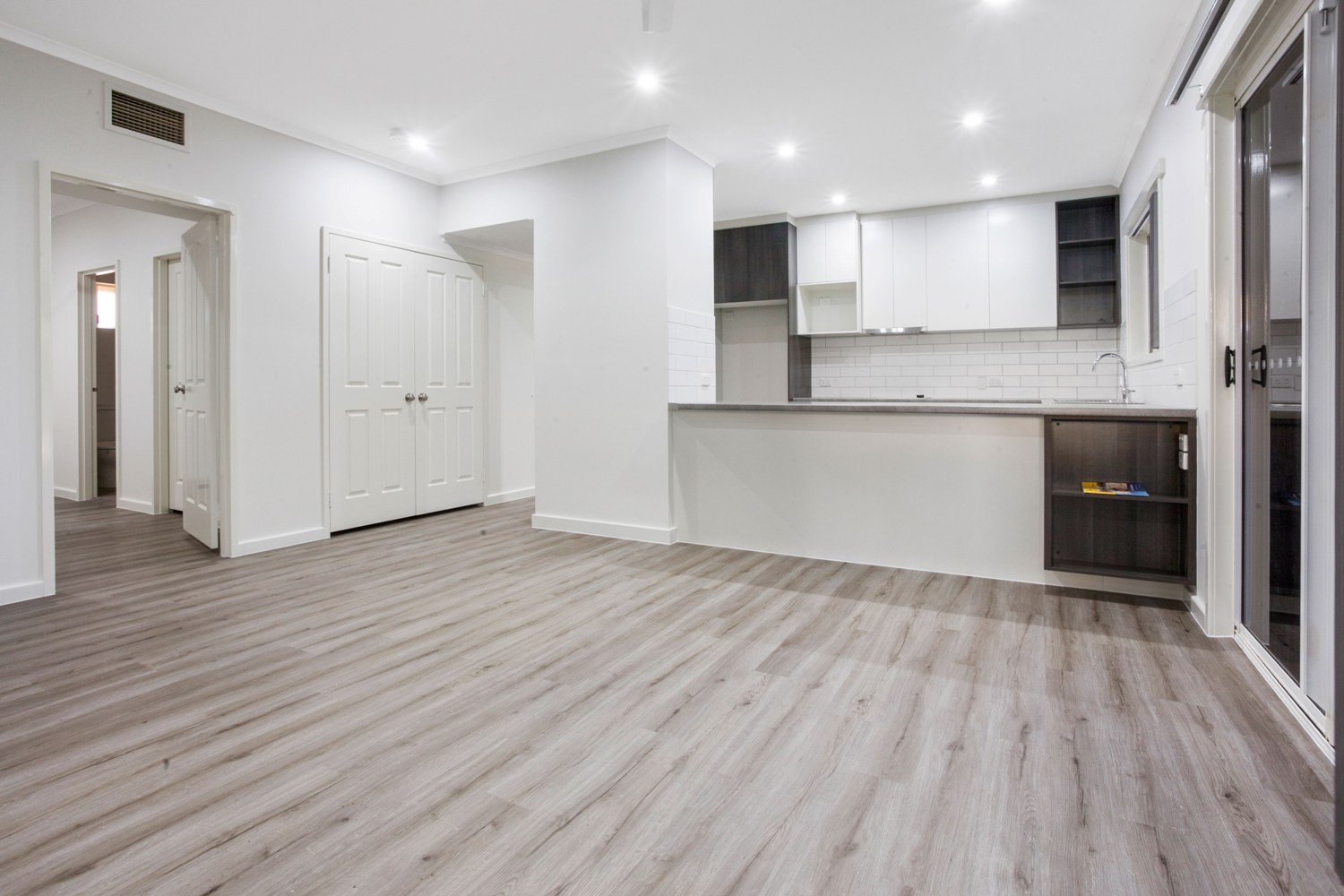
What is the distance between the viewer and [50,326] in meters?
3.31

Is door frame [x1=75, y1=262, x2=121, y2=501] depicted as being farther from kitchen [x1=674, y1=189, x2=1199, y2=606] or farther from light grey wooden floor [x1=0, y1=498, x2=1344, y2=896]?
kitchen [x1=674, y1=189, x2=1199, y2=606]

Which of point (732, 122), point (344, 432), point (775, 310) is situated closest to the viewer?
point (732, 122)

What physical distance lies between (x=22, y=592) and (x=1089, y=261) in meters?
7.39

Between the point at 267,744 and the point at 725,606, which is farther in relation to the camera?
the point at 725,606

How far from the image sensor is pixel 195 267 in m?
4.39

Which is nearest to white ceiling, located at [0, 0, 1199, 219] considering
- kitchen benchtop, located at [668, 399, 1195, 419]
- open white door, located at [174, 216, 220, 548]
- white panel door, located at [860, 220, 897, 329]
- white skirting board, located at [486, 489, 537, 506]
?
open white door, located at [174, 216, 220, 548]

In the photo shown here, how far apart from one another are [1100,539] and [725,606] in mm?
1866

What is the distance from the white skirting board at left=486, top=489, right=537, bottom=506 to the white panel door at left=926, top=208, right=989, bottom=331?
4.01 meters

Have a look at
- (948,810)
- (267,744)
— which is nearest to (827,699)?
(948,810)

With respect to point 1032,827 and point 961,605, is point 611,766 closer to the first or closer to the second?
point 1032,827

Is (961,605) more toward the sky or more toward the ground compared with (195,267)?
more toward the ground

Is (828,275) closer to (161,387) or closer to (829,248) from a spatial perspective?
(829,248)

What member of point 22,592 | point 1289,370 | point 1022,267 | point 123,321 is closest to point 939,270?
point 1022,267

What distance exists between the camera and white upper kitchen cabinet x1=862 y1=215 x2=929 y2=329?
20.0 feet
